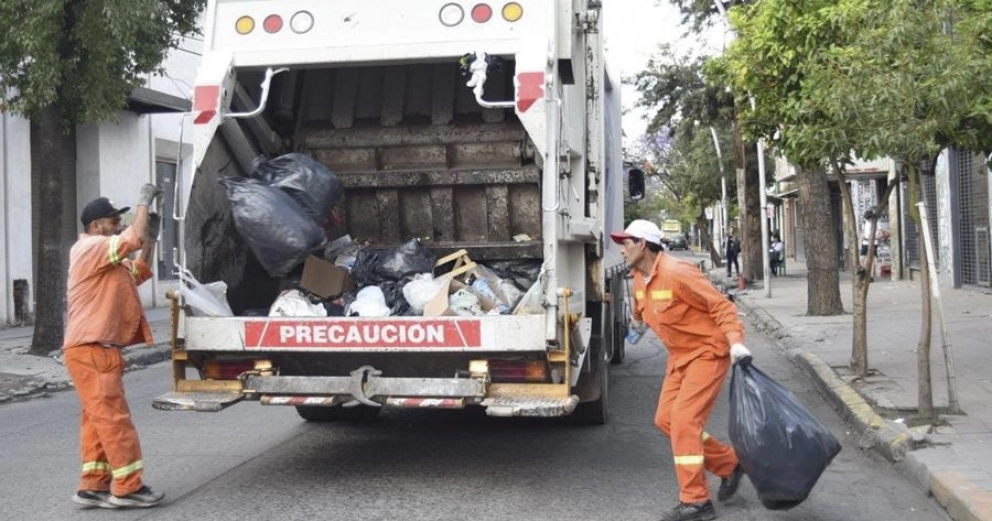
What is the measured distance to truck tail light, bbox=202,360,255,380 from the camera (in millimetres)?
6551

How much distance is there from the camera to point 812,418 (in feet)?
17.9

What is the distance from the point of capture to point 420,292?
22.0 feet

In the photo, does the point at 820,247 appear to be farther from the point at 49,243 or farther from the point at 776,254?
the point at 776,254

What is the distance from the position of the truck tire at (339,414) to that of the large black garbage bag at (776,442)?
3870mm

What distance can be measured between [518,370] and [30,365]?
827 centimetres

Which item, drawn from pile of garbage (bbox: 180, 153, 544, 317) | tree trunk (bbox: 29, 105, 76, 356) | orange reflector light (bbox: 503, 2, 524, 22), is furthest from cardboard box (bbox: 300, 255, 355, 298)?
tree trunk (bbox: 29, 105, 76, 356)

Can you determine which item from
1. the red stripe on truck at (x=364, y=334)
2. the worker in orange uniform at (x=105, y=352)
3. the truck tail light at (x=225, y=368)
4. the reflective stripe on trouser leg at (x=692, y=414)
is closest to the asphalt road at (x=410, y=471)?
the worker in orange uniform at (x=105, y=352)

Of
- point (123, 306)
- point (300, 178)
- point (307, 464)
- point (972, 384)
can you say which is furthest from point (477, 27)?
point (972, 384)

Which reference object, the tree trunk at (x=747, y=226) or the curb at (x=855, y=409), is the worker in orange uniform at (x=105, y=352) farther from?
the tree trunk at (x=747, y=226)

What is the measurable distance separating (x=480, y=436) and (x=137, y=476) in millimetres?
2772

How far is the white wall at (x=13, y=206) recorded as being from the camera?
54.7 feet

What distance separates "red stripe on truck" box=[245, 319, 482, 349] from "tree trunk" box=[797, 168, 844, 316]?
37.3ft

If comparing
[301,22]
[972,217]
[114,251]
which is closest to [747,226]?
[972,217]

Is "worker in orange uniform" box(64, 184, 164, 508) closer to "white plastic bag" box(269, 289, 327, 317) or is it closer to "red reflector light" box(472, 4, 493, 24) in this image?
"white plastic bag" box(269, 289, 327, 317)
